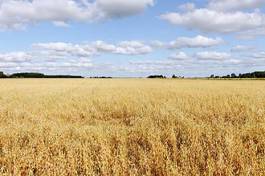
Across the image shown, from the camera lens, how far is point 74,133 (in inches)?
360

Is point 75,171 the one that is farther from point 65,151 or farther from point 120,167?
point 65,151

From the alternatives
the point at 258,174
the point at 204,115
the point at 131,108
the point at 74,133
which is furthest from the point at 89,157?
the point at 131,108

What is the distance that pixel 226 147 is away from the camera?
717 cm

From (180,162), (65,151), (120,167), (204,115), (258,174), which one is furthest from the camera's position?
(204,115)

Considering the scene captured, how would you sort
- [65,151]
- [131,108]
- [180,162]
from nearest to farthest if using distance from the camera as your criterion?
[180,162] → [65,151] → [131,108]

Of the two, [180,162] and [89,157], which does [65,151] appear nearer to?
[89,157]

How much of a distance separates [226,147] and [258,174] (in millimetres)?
1292

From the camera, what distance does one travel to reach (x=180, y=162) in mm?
6809

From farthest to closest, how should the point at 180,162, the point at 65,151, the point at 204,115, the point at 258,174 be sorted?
the point at 204,115 < the point at 65,151 < the point at 180,162 < the point at 258,174

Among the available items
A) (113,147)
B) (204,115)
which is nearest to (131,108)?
(204,115)

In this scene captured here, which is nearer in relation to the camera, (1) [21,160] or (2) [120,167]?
(2) [120,167]

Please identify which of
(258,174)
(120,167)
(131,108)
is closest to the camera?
(258,174)

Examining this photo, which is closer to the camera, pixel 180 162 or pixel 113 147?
pixel 180 162

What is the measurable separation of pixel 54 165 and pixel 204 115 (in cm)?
781
